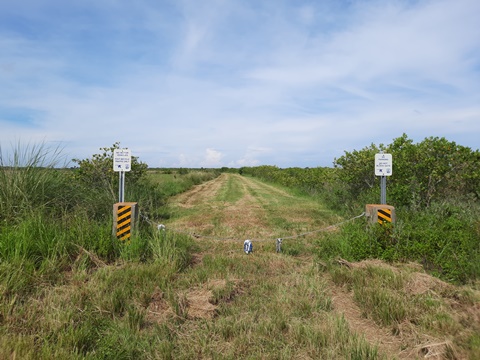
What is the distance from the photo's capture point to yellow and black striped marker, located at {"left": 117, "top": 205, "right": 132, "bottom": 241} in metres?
6.47

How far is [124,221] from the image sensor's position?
6.58m

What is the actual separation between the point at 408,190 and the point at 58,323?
9136 millimetres

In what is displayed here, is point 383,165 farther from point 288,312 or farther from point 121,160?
point 121,160

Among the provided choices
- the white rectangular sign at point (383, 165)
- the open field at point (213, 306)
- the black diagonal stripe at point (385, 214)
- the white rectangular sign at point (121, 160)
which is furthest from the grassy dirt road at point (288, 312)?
the white rectangular sign at point (121, 160)

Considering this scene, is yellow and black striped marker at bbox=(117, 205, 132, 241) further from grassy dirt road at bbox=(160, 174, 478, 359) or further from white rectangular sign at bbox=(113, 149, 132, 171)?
grassy dirt road at bbox=(160, 174, 478, 359)

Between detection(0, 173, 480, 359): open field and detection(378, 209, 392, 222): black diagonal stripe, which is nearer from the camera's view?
detection(0, 173, 480, 359): open field

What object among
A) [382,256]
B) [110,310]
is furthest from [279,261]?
[110,310]

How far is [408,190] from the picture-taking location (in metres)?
9.17

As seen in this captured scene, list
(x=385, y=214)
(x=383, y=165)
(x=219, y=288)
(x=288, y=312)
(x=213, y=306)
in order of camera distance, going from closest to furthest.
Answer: (x=288, y=312) → (x=213, y=306) → (x=219, y=288) → (x=385, y=214) → (x=383, y=165)

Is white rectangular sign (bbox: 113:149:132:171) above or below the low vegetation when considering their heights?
above

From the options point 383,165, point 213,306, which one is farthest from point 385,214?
point 213,306

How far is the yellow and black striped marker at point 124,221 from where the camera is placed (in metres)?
6.47

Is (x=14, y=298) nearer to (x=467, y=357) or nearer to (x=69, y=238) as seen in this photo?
(x=69, y=238)

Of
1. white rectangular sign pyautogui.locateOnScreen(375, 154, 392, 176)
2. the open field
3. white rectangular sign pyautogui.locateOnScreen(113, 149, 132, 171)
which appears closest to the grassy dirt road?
the open field
